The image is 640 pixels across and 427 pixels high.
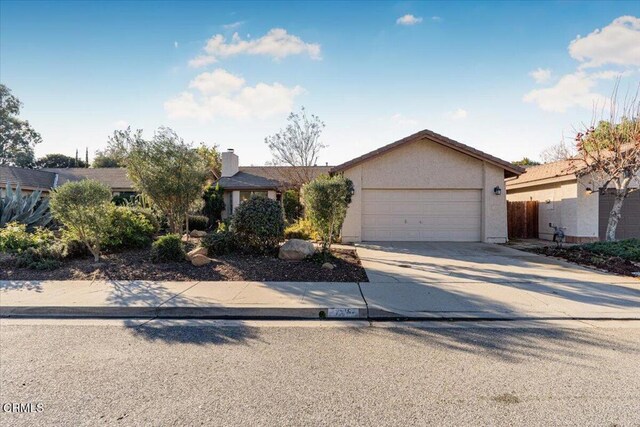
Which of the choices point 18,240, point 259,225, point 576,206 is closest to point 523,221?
point 576,206

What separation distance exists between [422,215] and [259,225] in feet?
24.1

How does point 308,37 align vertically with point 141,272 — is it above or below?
above

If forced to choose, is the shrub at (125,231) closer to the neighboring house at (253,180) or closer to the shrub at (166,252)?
the shrub at (166,252)

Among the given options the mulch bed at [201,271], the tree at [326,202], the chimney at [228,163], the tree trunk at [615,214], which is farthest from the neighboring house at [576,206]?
the chimney at [228,163]

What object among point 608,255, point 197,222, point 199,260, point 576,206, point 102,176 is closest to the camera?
point 199,260

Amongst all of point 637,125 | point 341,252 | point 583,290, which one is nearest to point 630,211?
point 637,125

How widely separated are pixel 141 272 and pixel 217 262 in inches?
67.9

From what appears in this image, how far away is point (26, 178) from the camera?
22219mm

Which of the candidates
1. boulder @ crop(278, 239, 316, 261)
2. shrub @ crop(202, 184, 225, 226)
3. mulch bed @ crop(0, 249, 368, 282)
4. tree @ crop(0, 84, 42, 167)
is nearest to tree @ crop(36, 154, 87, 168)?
tree @ crop(0, 84, 42, 167)

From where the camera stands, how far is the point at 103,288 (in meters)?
6.57

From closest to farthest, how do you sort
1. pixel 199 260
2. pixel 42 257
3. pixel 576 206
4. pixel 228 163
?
1. pixel 199 260
2. pixel 42 257
3. pixel 576 206
4. pixel 228 163

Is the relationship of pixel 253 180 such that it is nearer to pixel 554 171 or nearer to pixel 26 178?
pixel 26 178

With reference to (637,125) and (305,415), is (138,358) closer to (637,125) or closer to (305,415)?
(305,415)

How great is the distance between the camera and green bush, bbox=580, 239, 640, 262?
8977mm
